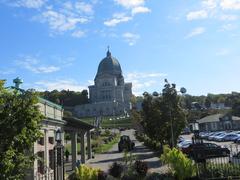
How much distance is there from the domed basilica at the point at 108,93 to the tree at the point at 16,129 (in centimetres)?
17535

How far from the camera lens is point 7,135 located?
10820mm

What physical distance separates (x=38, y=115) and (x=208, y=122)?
102 meters

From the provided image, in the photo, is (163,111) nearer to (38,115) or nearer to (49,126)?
(49,126)

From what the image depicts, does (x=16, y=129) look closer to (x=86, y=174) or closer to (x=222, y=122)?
(x=86, y=174)

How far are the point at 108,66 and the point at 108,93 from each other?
14.8 metres

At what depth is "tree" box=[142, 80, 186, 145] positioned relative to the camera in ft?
129

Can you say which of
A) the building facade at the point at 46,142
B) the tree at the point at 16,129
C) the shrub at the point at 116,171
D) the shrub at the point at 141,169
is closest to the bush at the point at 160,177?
the shrub at the point at 141,169

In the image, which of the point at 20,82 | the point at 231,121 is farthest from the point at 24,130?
the point at 231,121

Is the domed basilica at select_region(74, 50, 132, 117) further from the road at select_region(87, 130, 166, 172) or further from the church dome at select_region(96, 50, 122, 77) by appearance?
the road at select_region(87, 130, 166, 172)

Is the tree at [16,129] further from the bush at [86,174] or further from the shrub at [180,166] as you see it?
the shrub at [180,166]

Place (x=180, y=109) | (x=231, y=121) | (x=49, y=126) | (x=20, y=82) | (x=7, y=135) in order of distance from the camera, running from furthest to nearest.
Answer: (x=231, y=121) → (x=180, y=109) → (x=49, y=126) → (x=20, y=82) → (x=7, y=135)

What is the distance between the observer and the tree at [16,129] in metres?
10.7

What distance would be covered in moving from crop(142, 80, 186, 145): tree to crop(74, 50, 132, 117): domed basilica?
146230mm

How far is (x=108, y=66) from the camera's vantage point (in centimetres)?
18988
